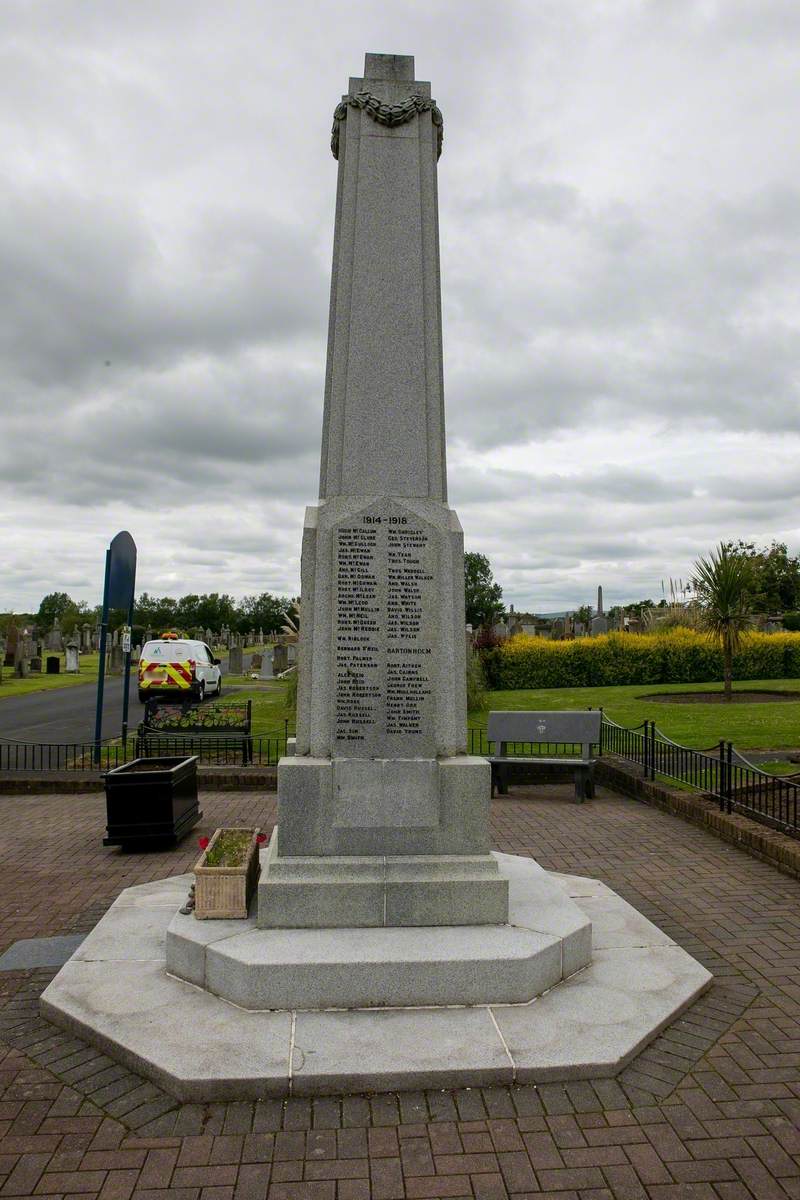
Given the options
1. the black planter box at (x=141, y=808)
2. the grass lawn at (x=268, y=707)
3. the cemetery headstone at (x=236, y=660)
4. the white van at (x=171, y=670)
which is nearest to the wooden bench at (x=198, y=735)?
the grass lawn at (x=268, y=707)

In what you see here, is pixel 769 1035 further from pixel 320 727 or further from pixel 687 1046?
pixel 320 727

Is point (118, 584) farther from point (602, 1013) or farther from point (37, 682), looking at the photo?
point (37, 682)

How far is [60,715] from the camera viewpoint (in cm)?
2250

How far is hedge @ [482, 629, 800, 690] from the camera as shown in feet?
94.2

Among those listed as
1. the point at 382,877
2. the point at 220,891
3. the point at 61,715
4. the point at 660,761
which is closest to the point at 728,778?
the point at 660,761

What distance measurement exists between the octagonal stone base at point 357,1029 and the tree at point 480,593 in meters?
55.1

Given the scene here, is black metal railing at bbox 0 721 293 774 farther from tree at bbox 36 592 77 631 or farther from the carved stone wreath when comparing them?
tree at bbox 36 592 77 631

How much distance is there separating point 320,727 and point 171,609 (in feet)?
287

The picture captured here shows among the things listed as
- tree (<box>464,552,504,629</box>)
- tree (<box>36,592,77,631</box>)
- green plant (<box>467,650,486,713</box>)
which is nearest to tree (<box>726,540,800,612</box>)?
tree (<box>464,552,504,629</box>)

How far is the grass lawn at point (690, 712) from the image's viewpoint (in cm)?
1523

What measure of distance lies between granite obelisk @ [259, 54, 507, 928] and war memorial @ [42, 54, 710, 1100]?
0.02 metres

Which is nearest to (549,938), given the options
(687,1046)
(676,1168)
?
(687,1046)

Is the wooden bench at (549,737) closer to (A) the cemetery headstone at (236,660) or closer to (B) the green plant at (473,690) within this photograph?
(B) the green plant at (473,690)

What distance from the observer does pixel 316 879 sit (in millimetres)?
5211
